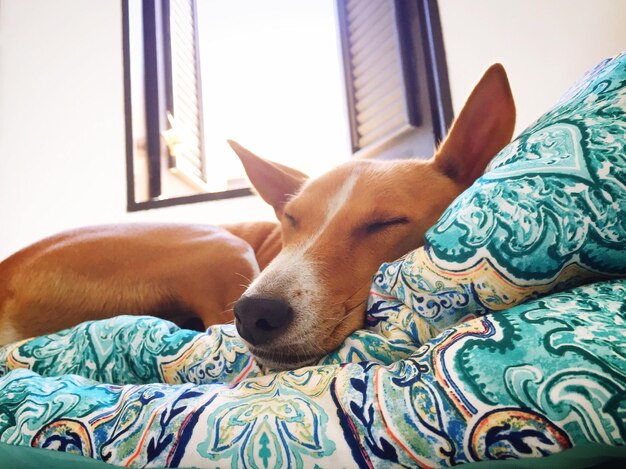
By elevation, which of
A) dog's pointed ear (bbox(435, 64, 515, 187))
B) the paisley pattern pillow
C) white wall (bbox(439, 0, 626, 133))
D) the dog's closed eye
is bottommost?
the paisley pattern pillow

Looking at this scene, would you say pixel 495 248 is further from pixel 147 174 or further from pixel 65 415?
pixel 147 174

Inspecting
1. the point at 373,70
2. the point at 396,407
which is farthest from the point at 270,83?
the point at 396,407

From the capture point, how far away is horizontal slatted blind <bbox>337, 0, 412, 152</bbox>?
91.9 inches

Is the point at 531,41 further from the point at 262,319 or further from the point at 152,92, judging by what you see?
the point at 152,92

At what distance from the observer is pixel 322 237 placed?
0.92m

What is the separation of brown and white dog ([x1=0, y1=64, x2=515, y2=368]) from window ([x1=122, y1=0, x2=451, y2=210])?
1155mm

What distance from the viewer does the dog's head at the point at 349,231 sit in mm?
707

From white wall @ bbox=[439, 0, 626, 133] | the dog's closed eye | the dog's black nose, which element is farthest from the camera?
white wall @ bbox=[439, 0, 626, 133]

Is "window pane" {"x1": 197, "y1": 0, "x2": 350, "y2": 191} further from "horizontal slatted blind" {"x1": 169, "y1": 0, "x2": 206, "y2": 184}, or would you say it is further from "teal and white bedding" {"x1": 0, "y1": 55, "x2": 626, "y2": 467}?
"teal and white bedding" {"x1": 0, "y1": 55, "x2": 626, "y2": 467}

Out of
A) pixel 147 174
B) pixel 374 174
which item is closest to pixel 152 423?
pixel 374 174

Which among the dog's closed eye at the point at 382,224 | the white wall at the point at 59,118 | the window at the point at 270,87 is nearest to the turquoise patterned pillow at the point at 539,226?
the dog's closed eye at the point at 382,224

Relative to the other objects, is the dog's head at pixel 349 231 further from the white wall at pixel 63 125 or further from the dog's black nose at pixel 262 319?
the white wall at pixel 63 125

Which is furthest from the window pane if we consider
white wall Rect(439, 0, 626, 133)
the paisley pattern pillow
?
the paisley pattern pillow

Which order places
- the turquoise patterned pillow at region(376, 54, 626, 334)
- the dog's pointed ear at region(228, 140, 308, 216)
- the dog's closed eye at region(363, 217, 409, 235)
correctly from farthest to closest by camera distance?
the dog's pointed ear at region(228, 140, 308, 216), the dog's closed eye at region(363, 217, 409, 235), the turquoise patterned pillow at region(376, 54, 626, 334)
